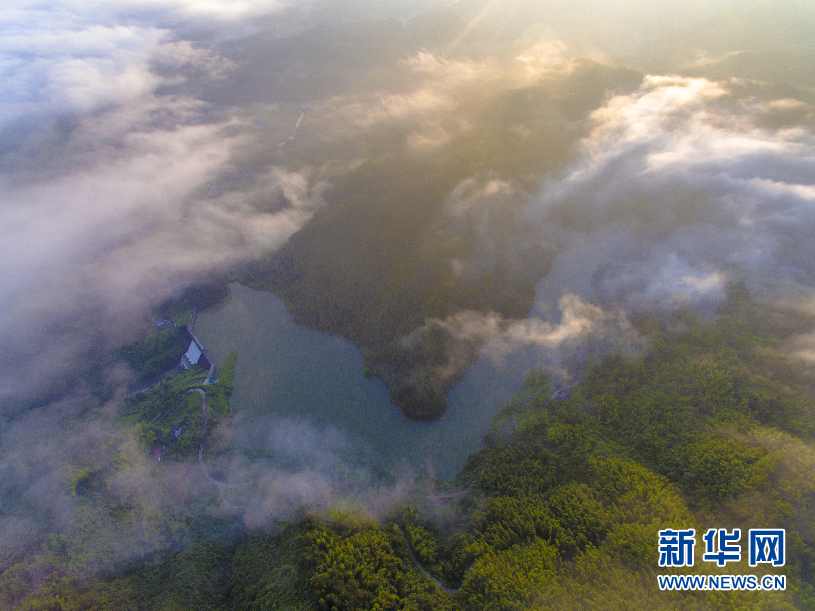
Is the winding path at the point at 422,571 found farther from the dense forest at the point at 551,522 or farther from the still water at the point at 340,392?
the still water at the point at 340,392

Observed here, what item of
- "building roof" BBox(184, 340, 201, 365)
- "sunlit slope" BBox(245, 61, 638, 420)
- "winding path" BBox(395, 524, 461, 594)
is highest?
"sunlit slope" BBox(245, 61, 638, 420)

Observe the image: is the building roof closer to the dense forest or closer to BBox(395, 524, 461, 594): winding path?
the dense forest

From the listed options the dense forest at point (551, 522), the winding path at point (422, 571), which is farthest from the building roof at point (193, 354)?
the winding path at point (422, 571)

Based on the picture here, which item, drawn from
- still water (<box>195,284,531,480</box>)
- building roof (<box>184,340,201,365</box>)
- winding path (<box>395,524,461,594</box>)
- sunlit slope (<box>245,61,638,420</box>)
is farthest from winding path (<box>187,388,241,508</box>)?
winding path (<box>395,524,461,594</box>)

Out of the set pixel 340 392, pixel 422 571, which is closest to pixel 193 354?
pixel 340 392

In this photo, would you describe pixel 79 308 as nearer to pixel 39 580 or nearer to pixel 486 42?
pixel 39 580

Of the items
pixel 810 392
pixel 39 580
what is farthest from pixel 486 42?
pixel 39 580
